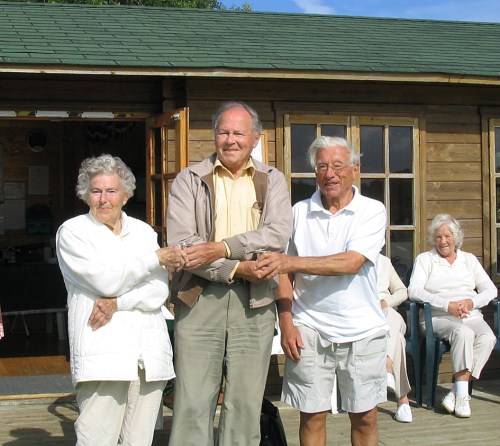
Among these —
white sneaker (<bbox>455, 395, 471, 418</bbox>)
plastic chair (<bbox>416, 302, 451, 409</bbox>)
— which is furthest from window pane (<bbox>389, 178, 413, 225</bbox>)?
white sneaker (<bbox>455, 395, 471, 418</bbox>)

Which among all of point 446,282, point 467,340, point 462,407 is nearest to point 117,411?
point 462,407

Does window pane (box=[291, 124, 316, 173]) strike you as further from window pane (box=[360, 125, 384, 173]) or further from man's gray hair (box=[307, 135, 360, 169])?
man's gray hair (box=[307, 135, 360, 169])

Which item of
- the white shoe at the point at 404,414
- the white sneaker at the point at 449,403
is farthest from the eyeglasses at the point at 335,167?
the white sneaker at the point at 449,403

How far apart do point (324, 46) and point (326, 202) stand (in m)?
3.34

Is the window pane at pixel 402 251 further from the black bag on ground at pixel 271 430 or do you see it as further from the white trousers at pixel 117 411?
the white trousers at pixel 117 411

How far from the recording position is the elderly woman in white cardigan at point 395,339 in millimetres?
5590

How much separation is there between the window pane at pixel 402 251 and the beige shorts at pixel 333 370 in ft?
10.0

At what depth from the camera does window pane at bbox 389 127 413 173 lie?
6699 mm

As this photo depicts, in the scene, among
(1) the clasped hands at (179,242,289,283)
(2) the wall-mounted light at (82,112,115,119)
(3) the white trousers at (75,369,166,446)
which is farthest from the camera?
(2) the wall-mounted light at (82,112,115,119)

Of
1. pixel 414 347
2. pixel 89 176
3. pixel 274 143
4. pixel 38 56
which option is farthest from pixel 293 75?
pixel 89 176

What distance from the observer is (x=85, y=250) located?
137 inches

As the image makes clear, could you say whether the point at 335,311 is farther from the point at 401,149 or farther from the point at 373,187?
the point at 401,149

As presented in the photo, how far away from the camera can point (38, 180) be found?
33.6 ft

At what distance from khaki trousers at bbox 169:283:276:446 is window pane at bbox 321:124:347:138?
10.3 ft
